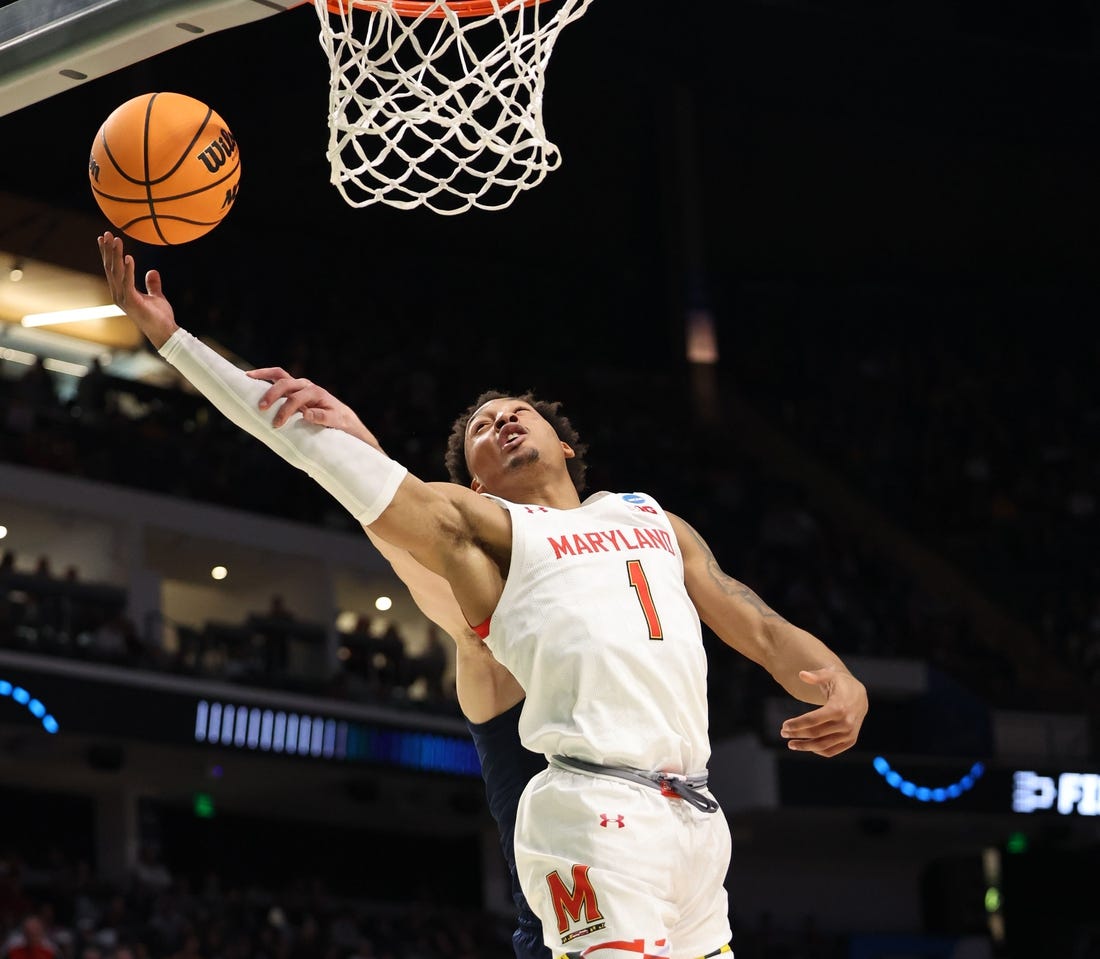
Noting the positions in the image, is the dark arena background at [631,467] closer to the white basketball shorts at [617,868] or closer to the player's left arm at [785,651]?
the player's left arm at [785,651]

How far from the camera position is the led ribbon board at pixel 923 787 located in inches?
711

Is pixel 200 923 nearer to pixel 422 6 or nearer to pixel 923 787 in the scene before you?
pixel 923 787

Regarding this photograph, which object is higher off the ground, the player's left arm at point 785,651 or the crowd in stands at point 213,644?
the crowd in stands at point 213,644

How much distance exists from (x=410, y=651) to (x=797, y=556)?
4642mm

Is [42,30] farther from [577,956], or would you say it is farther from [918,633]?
[918,633]

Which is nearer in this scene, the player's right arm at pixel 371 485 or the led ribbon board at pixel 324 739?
the player's right arm at pixel 371 485

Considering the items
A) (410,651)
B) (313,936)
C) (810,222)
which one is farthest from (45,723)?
(810,222)

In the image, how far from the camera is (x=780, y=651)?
3.71 m

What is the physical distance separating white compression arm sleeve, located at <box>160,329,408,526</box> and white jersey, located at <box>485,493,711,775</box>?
1.05ft

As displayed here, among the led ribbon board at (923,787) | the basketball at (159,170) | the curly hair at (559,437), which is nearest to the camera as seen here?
the curly hair at (559,437)

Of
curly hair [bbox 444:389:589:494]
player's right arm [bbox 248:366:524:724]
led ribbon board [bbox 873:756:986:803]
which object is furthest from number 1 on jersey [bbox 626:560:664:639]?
led ribbon board [bbox 873:756:986:803]

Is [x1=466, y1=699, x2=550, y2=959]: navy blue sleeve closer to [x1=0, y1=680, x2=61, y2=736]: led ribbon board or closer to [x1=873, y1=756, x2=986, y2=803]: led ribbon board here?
[x1=0, y1=680, x2=61, y2=736]: led ribbon board

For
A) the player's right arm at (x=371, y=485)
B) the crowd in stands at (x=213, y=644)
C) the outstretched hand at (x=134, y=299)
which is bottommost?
the player's right arm at (x=371, y=485)

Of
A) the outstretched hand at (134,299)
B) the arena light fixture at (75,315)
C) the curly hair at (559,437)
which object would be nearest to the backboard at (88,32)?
the outstretched hand at (134,299)
